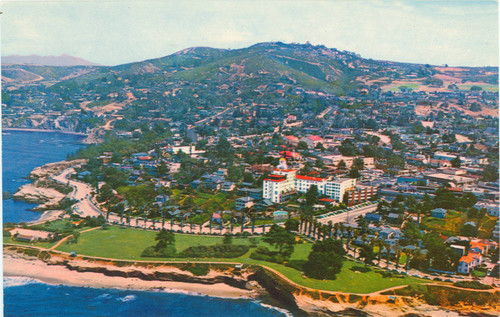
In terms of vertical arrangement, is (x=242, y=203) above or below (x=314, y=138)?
below

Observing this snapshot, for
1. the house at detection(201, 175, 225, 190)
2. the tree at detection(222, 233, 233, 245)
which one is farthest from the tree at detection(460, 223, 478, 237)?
the house at detection(201, 175, 225, 190)

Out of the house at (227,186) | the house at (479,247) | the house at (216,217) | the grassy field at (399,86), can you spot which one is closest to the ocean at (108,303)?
the house at (216,217)

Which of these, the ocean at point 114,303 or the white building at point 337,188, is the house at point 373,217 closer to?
the white building at point 337,188

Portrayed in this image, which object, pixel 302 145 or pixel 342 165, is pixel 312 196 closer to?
pixel 342 165

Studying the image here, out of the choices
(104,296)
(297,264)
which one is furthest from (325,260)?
(104,296)

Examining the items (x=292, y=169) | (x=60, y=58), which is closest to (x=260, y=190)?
(x=292, y=169)
